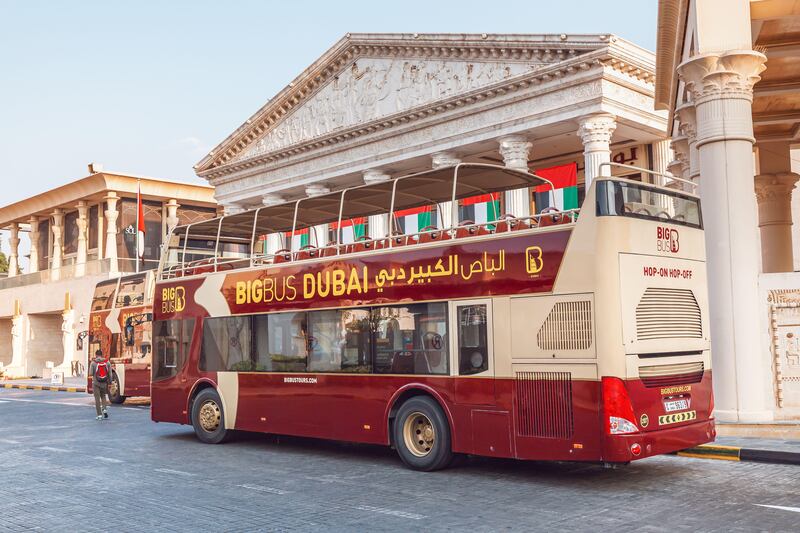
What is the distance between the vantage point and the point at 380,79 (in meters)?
38.8

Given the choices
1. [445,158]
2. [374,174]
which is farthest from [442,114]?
[374,174]

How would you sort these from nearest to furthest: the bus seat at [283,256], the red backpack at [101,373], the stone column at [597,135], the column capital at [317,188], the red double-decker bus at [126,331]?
the bus seat at [283,256] < the red backpack at [101,373] < the red double-decker bus at [126,331] < the stone column at [597,135] < the column capital at [317,188]

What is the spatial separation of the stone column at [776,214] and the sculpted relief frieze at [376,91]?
35.4ft

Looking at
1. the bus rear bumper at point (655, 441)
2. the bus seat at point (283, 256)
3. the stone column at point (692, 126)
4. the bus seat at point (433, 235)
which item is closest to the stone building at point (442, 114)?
the stone column at point (692, 126)

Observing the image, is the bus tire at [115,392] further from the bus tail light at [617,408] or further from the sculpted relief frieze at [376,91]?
the bus tail light at [617,408]

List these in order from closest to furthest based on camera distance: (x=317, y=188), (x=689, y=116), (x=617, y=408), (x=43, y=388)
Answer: (x=617, y=408), (x=689, y=116), (x=43, y=388), (x=317, y=188)

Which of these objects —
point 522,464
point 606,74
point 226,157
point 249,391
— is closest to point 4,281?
point 226,157

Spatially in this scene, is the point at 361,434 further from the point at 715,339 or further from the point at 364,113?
the point at 364,113

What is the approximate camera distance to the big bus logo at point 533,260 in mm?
9734

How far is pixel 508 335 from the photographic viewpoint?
1002cm

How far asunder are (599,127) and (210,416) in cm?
1989

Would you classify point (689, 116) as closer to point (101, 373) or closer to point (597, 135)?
Answer: point (597, 135)

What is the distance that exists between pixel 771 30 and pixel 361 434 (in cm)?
1113

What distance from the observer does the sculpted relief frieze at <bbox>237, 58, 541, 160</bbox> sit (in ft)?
112
